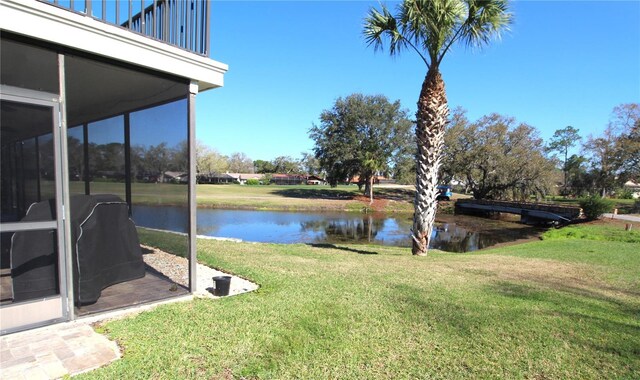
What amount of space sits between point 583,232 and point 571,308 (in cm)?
1742

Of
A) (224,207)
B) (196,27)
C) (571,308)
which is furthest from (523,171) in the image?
(196,27)

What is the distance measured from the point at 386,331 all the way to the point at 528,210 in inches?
1060

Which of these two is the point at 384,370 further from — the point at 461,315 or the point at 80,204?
the point at 80,204

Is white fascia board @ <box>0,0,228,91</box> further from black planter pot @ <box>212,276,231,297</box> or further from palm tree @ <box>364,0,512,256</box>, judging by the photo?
palm tree @ <box>364,0,512,256</box>

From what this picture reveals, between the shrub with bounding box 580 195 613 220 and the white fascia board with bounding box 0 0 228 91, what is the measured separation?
2421cm

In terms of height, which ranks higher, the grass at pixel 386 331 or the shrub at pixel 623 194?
the grass at pixel 386 331

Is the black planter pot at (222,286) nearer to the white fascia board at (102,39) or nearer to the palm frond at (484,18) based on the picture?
the white fascia board at (102,39)

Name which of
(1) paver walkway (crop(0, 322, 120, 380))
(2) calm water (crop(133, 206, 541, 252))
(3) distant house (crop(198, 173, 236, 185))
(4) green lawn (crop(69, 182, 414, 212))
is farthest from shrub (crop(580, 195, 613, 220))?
(3) distant house (crop(198, 173, 236, 185))

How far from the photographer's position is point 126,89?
195 inches

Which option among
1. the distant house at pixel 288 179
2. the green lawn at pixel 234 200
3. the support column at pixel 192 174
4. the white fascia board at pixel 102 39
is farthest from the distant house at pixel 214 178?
the white fascia board at pixel 102 39

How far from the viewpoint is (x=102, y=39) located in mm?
3619

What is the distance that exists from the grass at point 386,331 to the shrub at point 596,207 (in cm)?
1895

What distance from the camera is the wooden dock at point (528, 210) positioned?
75.4 ft

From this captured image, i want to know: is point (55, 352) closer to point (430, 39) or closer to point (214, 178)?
point (430, 39)
